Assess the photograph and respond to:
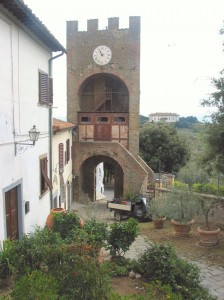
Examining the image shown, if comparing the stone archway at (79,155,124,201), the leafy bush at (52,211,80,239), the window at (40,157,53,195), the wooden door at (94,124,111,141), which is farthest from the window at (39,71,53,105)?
the stone archway at (79,155,124,201)

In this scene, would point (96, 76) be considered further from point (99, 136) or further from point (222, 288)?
point (222, 288)

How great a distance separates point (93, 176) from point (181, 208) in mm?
15647

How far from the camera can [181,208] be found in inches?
500

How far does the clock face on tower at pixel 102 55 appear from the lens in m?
23.5

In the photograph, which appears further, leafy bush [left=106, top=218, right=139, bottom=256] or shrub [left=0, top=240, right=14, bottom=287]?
leafy bush [left=106, top=218, right=139, bottom=256]

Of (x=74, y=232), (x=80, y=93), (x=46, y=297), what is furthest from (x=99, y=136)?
(x=46, y=297)

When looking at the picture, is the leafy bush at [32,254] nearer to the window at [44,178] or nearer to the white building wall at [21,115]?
the white building wall at [21,115]

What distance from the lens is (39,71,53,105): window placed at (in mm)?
11133

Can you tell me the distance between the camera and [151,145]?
3572 centimetres

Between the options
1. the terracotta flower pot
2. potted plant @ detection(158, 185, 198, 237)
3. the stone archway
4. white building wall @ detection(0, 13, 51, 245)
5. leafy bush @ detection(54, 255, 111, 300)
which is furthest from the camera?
the stone archway

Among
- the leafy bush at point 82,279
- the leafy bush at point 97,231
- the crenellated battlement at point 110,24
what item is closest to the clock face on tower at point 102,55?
the crenellated battlement at point 110,24

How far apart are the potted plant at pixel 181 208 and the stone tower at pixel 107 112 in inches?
377

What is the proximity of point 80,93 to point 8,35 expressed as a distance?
17309 mm

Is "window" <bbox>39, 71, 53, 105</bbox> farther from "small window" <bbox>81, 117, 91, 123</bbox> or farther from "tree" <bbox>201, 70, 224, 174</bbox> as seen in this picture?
"small window" <bbox>81, 117, 91, 123</bbox>
